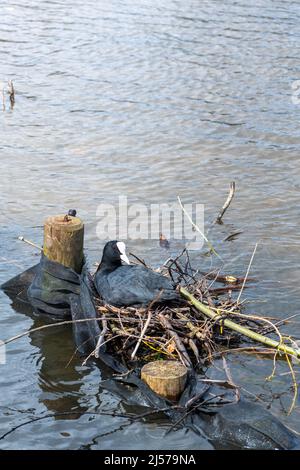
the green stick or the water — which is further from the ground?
the water

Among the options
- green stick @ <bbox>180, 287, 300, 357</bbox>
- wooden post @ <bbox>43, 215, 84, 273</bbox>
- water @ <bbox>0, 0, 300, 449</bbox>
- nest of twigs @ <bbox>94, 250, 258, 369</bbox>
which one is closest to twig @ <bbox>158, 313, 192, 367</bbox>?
nest of twigs @ <bbox>94, 250, 258, 369</bbox>

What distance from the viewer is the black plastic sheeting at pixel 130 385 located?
229 inches

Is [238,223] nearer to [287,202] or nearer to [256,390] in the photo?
[287,202]

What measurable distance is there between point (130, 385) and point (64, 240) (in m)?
1.61

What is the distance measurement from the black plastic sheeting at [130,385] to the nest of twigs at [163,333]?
0.44ft

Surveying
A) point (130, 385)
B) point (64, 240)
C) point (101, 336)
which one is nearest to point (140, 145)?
point (64, 240)

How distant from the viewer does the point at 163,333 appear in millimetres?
6898

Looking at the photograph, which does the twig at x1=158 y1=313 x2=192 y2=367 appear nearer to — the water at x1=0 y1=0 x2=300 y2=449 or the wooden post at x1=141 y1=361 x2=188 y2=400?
the wooden post at x1=141 y1=361 x2=188 y2=400

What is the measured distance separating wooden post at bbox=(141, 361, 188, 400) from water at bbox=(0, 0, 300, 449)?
0.81 ft

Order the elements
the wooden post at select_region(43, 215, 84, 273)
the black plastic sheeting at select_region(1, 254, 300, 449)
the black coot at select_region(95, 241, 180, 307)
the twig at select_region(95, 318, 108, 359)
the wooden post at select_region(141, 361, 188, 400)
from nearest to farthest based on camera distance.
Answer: the black plastic sheeting at select_region(1, 254, 300, 449)
the wooden post at select_region(141, 361, 188, 400)
the twig at select_region(95, 318, 108, 359)
the black coot at select_region(95, 241, 180, 307)
the wooden post at select_region(43, 215, 84, 273)

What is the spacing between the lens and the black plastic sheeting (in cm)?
582

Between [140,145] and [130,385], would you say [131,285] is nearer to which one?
[130,385]

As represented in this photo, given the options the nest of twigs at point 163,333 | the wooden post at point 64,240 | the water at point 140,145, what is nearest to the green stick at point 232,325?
the nest of twigs at point 163,333

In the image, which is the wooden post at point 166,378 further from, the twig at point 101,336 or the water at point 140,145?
the twig at point 101,336
